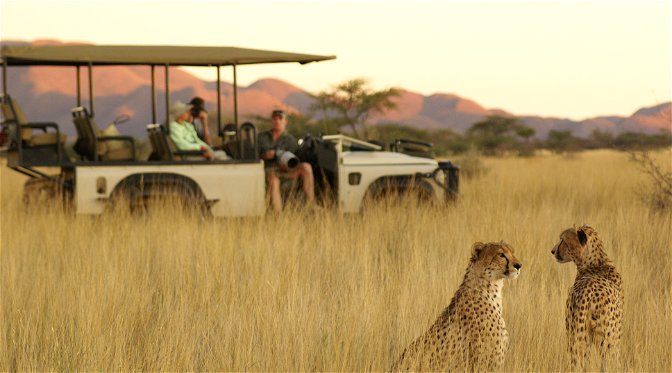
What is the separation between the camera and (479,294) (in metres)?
3.84

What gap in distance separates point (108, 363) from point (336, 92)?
24.8m

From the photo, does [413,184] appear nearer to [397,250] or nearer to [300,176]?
[300,176]

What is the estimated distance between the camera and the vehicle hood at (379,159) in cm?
975

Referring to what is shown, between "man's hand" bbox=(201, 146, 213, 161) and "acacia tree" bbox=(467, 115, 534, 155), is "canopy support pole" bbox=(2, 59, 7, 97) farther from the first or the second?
"acacia tree" bbox=(467, 115, 534, 155)

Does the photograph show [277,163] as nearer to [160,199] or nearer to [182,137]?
[182,137]

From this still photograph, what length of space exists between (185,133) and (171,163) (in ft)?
1.42

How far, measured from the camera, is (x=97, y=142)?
30.5ft

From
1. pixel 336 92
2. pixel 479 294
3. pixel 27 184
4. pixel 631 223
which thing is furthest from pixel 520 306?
pixel 336 92

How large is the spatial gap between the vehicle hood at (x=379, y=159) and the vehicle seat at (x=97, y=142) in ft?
7.06

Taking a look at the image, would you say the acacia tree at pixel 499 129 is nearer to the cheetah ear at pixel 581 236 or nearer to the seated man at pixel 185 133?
the seated man at pixel 185 133

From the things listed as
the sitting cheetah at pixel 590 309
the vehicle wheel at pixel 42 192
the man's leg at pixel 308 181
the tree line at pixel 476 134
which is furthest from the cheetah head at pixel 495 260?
the tree line at pixel 476 134

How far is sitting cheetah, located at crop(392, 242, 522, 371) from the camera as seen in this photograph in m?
3.72

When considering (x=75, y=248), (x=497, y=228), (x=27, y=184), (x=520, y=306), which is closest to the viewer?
(x=520, y=306)

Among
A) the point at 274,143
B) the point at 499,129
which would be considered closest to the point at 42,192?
the point at 274,143
